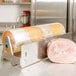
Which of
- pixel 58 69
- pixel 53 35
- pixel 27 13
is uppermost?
pixel 27 13

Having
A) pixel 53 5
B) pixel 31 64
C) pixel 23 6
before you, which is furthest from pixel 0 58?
pixel 23 6

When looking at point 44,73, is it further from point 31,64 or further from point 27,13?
point 27,13

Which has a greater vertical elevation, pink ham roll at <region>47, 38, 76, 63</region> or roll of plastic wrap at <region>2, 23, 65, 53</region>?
roll of plastic wrap at <region>2, 23, 65, 53</region>

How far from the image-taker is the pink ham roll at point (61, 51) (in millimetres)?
869

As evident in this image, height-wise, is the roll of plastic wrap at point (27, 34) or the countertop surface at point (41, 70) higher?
the roll of plastic wrap at point (27, 34)

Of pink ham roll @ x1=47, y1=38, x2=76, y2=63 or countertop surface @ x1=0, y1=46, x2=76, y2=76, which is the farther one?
pink ham roll @ x1=47, y1=38, x2=76, y2=63

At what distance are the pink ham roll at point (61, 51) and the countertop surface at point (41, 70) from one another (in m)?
0.04

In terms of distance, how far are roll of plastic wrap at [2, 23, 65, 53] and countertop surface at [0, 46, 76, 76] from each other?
11 centimetres

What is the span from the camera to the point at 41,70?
76 centimetres

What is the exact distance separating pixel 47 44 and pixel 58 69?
0.19m

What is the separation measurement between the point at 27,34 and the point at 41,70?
9.1 inches

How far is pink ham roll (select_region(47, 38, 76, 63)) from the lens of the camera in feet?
2.85

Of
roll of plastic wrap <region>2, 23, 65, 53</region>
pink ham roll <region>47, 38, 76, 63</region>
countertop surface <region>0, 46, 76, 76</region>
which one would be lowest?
countertop surface <region>0, 46, 76, 76</region>

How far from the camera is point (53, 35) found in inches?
41.5
